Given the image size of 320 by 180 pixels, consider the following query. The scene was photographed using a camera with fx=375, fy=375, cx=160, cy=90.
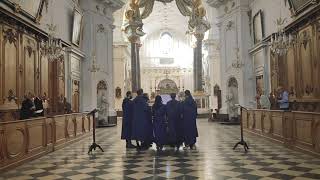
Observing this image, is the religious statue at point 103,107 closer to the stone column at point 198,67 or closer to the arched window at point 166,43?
the stone column at point 198,67

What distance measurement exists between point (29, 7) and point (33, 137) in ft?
15.2

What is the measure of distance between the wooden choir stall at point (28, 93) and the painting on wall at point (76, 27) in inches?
83.2

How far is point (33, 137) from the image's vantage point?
8.29 meters

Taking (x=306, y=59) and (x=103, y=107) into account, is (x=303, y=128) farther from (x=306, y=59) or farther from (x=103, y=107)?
(x=103, y=107)

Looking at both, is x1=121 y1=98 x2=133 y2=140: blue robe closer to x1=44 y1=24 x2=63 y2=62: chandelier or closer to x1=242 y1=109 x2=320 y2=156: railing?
x1=44 y1=24 x2=63 y2=62: chandelier

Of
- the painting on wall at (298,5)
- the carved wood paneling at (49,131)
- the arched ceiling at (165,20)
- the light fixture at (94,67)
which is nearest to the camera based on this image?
the carved wood paneling at (49,131)

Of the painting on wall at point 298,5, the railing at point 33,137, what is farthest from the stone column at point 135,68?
the painting on wall at point 298,5

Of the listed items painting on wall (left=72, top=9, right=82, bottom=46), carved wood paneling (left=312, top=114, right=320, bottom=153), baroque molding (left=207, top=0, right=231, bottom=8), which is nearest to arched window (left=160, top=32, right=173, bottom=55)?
baroque molding (left=207, top=0, right=231, bottom=8)

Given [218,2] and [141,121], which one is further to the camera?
[218,2]

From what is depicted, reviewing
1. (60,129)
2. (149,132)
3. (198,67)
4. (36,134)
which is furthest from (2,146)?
(198,67)

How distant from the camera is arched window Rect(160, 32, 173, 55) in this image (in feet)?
139

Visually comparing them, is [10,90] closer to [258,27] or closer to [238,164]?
[238,164]

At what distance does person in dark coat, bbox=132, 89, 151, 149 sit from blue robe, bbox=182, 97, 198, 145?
971mm

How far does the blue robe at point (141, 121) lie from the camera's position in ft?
32.4
